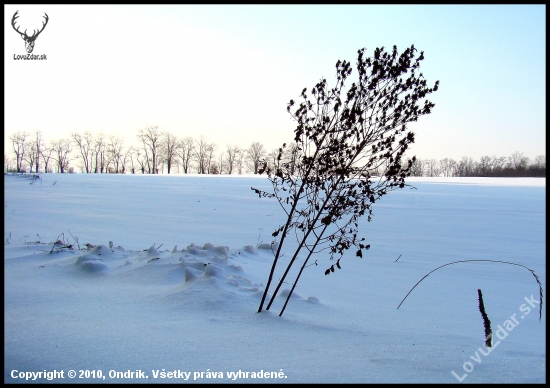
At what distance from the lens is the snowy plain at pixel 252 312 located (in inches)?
84.1

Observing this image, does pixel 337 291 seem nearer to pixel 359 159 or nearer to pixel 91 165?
pixel 359 159

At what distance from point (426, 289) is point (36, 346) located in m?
4.40

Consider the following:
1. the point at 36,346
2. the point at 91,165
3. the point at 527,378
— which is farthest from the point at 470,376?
the point at 91,165

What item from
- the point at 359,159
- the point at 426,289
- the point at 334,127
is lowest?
the point at 426,289

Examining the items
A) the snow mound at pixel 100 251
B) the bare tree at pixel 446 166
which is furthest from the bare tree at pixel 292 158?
the bare tree at pixel 446 166

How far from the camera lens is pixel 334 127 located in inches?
127

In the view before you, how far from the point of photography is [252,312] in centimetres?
326

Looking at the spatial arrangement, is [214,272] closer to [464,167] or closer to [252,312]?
[252,312]

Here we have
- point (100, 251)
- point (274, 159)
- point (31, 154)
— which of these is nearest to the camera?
point (274, 159)

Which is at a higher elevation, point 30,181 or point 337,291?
point 30,181

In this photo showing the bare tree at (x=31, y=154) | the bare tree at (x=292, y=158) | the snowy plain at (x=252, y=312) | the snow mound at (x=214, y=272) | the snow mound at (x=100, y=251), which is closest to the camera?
the snowy plain at (x=252, y=312)

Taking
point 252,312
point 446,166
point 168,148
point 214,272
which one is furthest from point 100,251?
point 446,166

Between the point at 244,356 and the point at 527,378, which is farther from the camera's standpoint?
the point at 244,356

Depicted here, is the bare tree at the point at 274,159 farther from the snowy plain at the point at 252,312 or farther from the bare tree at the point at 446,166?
the bare tree at the point at 446,166
